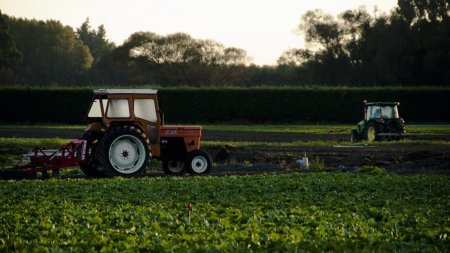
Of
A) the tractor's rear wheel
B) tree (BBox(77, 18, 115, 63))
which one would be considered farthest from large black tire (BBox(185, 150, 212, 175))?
tree (BBox(77, 18, 115, 63))

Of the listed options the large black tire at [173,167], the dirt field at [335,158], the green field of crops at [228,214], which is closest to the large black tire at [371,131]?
the dirt field at [335,158]

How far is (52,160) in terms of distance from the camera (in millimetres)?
20188

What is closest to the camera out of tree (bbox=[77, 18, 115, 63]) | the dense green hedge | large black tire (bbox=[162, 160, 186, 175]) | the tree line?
large black tire (bbox=[162, 160, 186, 175])

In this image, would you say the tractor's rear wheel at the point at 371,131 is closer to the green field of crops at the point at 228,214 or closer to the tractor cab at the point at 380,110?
the tractor cab at the point at 380,110

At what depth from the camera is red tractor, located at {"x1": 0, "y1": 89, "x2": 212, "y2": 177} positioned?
2019 centimetres

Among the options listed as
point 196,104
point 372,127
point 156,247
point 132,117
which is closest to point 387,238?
point 156,247

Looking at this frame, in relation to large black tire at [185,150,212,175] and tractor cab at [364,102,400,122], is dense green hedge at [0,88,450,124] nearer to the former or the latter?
tractor cab at [364,102,400,122]

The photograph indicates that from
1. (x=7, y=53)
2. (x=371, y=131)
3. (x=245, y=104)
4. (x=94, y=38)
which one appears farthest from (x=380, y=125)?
(x=94, y=38)

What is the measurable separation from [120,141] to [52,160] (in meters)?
1.64

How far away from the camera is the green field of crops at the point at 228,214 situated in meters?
11.0

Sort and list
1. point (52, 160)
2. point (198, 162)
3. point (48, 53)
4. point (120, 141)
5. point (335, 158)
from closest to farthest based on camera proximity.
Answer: point (52, 160) → point (120, 141) → point (198, 162) → point (335, 158) → point (48, 53)

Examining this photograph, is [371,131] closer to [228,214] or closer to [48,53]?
[228,214]

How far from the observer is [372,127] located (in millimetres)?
39000

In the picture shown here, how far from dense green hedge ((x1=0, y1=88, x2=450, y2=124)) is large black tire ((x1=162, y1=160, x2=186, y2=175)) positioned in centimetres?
3572
